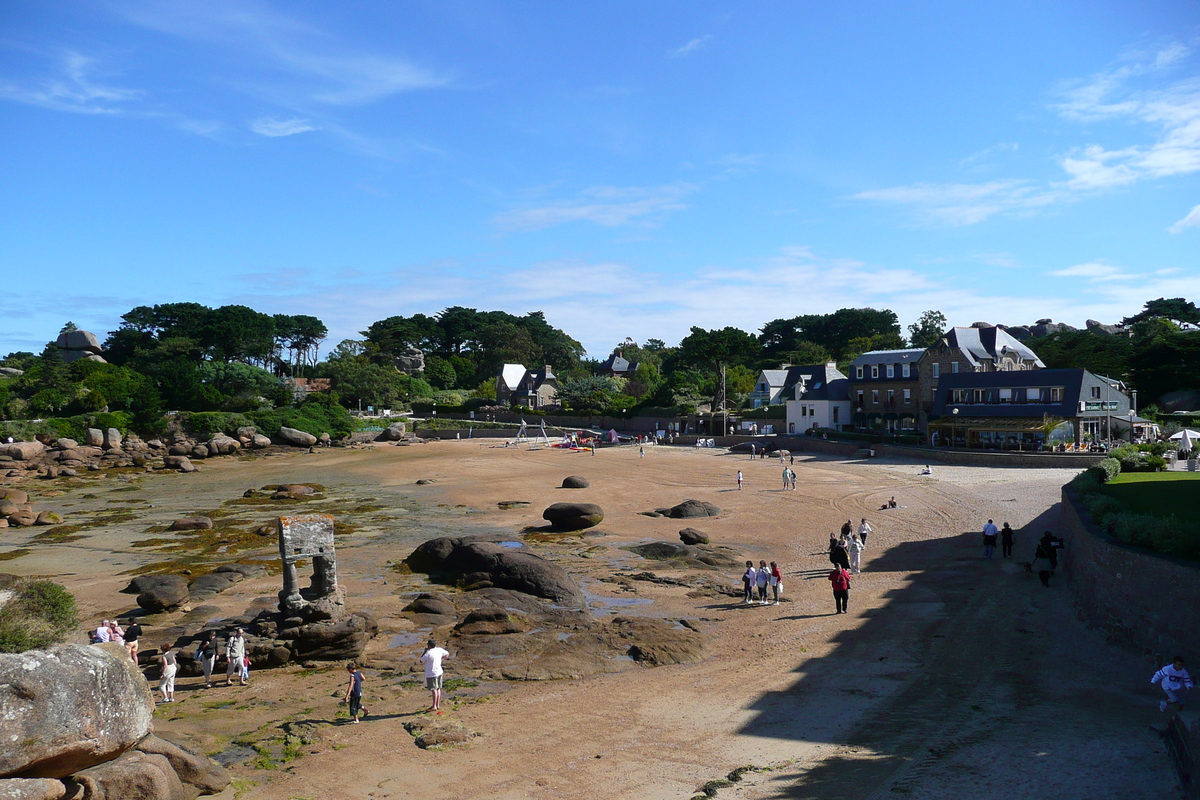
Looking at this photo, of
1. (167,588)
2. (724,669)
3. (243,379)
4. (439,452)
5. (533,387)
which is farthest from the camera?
(533,387)

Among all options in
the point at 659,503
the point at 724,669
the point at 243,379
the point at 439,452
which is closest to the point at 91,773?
the point at 724,669

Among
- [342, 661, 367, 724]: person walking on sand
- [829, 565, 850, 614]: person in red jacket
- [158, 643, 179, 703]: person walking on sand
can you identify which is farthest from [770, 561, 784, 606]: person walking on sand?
[158, 643, 179, 703]: person walking on sand

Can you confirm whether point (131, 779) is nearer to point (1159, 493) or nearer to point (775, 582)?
point (775, 582)

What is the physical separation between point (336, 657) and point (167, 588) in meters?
8.76

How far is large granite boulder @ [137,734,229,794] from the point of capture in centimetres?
1111

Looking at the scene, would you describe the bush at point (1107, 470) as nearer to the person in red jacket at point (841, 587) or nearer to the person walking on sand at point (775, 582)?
the person in red jacket at point (841, 587)

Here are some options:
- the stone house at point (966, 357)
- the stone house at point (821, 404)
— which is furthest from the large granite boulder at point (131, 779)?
the stone house at point (821, 404)

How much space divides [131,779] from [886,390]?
6792 cm

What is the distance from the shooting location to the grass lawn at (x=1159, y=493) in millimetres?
20641

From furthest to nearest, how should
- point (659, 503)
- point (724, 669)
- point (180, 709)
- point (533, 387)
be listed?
point (533, 387)
point (659, 503)
point (724, 669)
point (180, 709)

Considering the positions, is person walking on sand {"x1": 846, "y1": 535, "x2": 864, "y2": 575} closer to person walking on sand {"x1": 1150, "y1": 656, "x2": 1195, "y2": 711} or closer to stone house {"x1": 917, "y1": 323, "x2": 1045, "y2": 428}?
person walking on sand {"x1": 1150, "y1": 656, "x2": 1195, "y2": 711}

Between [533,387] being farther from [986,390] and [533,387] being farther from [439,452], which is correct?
[986,390]

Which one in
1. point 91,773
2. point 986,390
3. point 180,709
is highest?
point 986,390

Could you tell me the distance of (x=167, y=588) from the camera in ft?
77.4
